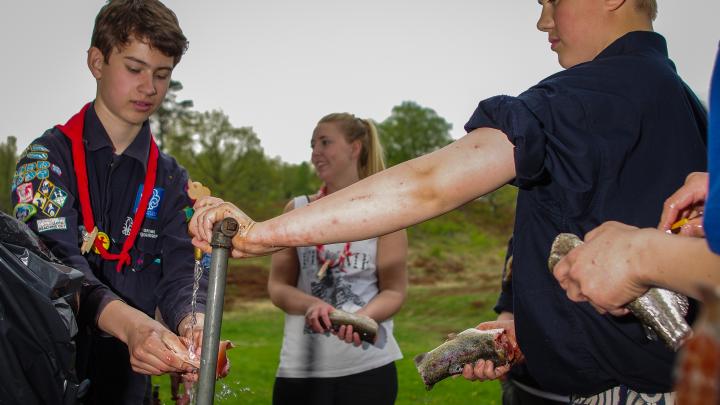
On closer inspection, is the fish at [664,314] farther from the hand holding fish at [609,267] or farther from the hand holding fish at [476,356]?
the hand holding fish at [476,356]

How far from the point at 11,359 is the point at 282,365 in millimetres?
2466

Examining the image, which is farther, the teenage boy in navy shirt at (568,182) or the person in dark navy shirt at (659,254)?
the teenage boy in navy shirt at (568,182)

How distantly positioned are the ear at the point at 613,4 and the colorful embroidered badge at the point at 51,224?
2112 millimetres

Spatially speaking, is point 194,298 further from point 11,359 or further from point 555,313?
point 555,313

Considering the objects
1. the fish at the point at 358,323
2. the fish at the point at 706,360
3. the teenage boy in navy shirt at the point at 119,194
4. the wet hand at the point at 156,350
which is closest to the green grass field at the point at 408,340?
the wet hand at the point at 156,350

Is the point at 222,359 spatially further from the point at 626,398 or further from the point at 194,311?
the point at 626,398

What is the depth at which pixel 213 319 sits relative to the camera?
2.02 m

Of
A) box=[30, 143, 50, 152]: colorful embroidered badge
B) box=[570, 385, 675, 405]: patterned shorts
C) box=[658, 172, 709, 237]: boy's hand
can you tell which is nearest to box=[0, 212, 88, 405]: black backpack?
box=[30, 143, 50, 152]: colorful embroidered badge

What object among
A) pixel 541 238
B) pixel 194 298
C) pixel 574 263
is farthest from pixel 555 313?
pixel 194 298

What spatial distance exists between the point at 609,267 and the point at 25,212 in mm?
2187

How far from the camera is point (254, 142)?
29078mm


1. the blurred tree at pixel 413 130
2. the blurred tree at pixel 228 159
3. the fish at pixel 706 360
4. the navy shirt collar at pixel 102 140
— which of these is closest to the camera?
the fish at pixel 706 360

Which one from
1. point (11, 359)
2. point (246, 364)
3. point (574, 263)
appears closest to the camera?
point (574, 263)

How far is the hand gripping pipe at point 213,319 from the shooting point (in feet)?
6.47
